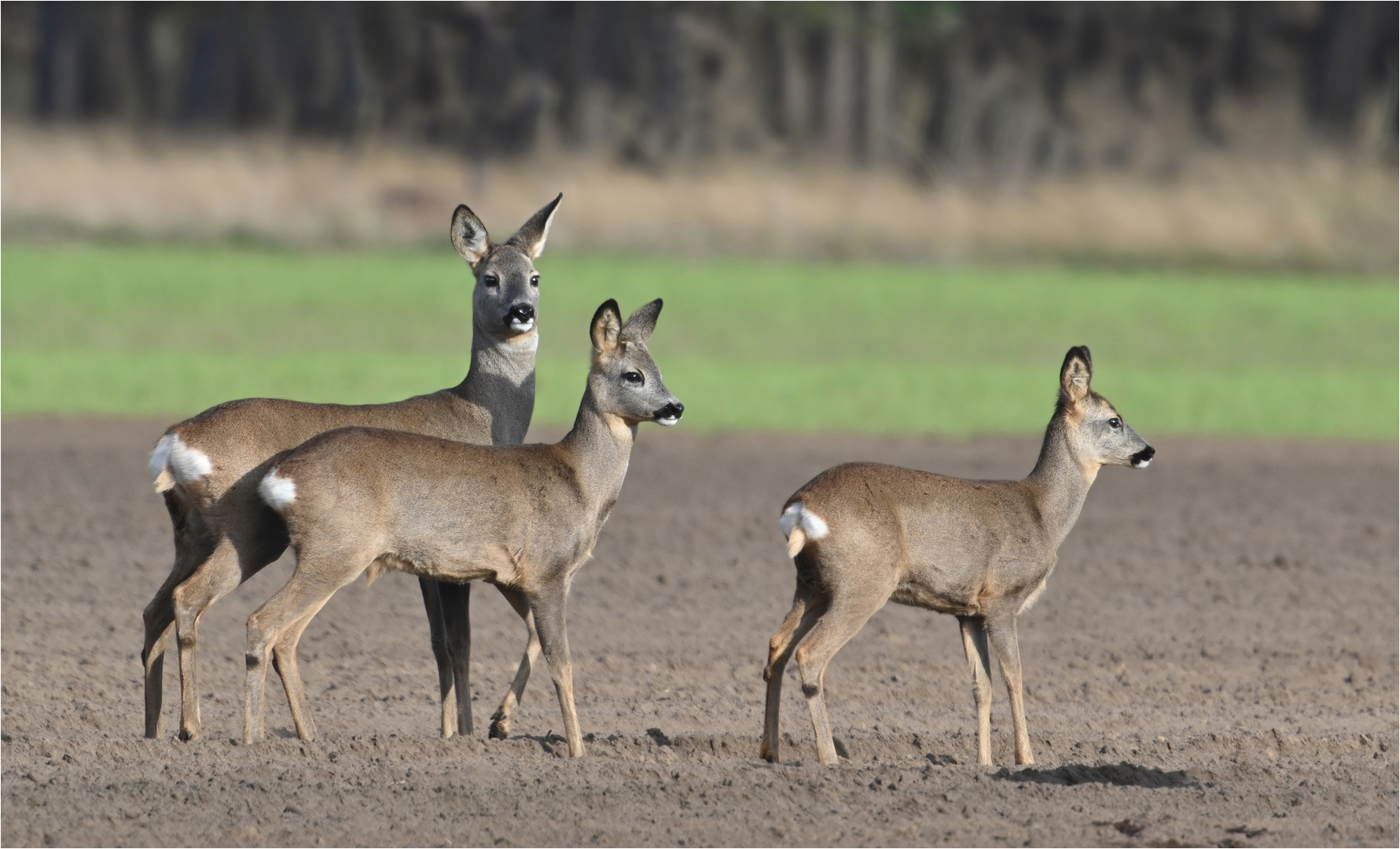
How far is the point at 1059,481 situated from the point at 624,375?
232cm

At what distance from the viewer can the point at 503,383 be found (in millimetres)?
10695

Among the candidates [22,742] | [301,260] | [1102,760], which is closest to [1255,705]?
[1102,760]

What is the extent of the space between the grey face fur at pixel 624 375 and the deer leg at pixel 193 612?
6.45 feet

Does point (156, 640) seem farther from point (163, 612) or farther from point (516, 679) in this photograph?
point (516, 679)

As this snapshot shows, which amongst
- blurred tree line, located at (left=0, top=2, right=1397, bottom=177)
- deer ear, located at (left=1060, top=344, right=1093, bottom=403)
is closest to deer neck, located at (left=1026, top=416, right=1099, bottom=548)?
deer ear, located at (left=1060, top=344, right=1093, bottom=403)

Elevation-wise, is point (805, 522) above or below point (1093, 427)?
below

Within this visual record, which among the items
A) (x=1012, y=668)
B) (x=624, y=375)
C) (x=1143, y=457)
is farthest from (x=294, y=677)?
(x=1143, y=457)

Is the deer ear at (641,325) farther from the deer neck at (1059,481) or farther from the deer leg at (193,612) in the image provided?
the deer leg at (193,612)

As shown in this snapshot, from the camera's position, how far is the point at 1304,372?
2830cm

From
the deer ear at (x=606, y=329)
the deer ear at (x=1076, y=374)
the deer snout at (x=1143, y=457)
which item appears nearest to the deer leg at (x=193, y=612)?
the deer ear at (x=606, y=329)

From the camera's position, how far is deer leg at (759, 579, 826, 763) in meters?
9.11

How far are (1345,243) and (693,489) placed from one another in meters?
24.1

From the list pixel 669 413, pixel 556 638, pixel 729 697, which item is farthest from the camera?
pixel 729 697

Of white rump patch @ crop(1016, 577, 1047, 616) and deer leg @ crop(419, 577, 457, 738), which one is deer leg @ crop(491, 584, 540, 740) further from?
white rump patch @ crop(1016, 577, 1047, 616)
